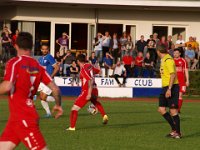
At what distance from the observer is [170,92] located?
14.3m

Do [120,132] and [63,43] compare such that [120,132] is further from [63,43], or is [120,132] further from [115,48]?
[63,43]

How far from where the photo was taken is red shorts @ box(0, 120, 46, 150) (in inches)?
319

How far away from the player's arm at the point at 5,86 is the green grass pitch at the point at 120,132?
15.0 feet

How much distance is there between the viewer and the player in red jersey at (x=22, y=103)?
26.6 ft

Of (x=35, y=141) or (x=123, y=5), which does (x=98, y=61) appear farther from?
(x=35, y=141)

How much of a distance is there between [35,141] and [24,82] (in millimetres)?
724

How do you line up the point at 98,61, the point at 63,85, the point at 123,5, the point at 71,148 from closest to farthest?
the point at 71,148 → the point at 63,85 → the point at 98,61 → the point at 123,5

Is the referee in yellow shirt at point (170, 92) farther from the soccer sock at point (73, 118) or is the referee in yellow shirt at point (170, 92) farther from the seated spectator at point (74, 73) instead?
the seated spectator at point (74, 73)

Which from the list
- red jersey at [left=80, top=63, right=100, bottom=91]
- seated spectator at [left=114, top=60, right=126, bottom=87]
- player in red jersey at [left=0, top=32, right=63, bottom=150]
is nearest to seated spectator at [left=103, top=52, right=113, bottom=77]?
seated spectator at [left=114, top=60, right=126, bottom=87]

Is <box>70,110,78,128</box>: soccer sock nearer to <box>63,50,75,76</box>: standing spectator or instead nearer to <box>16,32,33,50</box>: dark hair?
<box>16,32,33,50</box>: dark hair

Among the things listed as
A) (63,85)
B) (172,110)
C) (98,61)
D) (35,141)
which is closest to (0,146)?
(35,141)

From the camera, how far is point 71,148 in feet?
40.9

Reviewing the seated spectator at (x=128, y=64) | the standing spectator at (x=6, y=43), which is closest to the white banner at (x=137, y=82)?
the seated spectator at (x=128, y=64)

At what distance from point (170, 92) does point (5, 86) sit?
271 inches
